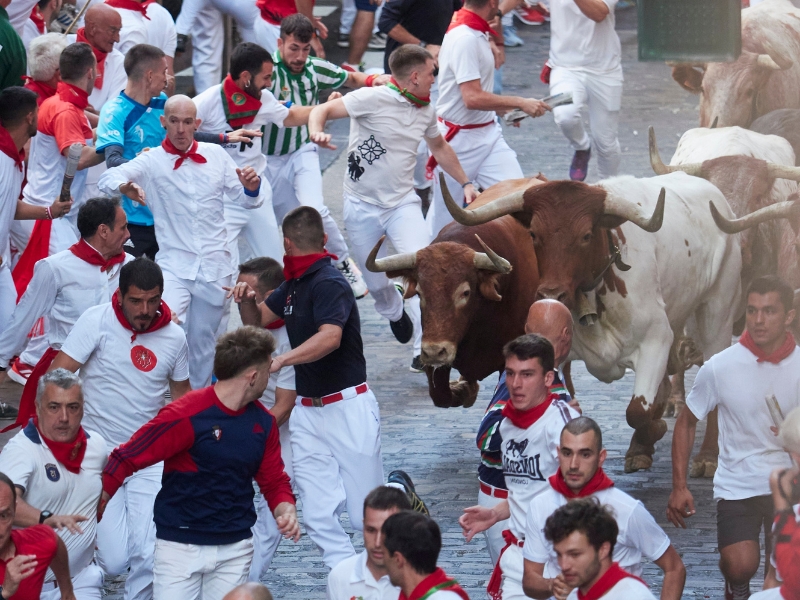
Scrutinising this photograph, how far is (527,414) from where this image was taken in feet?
19.7

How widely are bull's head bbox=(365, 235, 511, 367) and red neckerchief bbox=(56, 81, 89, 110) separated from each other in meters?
3.00

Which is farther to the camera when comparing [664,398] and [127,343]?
[664,398]

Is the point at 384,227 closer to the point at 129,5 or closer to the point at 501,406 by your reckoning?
the point at 129,5

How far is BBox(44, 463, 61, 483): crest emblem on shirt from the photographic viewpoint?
6406 mm

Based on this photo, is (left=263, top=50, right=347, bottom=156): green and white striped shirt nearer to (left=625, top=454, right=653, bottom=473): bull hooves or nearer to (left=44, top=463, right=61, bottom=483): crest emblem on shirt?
(left=625, top=454, right=653, bottom=473): bull hooves

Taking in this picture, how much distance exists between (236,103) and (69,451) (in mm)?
4556

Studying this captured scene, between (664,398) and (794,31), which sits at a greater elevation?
(794,31)

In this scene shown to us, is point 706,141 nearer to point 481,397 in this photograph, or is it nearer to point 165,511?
point 481,397

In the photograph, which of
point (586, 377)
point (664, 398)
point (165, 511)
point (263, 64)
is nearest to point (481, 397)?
point (586, 377)

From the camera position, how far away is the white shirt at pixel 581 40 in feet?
41.9

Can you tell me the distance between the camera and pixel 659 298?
849 centimetres

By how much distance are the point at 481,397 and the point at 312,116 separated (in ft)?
8.71

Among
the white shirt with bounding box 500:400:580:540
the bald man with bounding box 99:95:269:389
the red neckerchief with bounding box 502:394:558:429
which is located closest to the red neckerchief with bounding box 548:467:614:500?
the white shirt with bounding box 500:400:580:540

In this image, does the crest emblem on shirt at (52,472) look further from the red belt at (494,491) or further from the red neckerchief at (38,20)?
the red neckerchief at (38,20)
